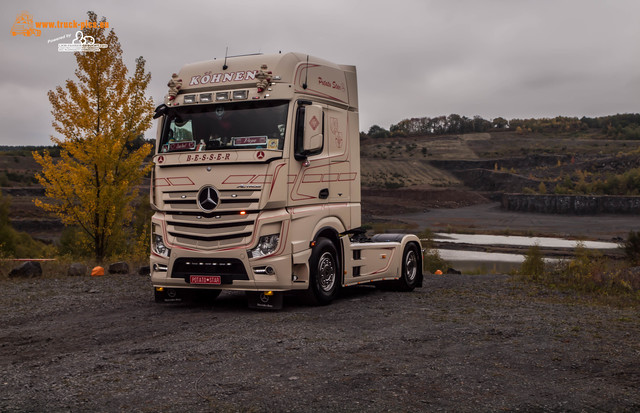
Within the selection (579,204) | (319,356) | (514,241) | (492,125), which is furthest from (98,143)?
(492,125)

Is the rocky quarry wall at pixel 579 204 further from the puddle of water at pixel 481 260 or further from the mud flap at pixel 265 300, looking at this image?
the mud flap at pixel 265 300

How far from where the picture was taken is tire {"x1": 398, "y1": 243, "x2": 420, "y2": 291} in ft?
48.8

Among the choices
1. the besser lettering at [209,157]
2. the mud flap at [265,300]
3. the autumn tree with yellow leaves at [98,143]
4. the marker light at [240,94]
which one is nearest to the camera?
the besser lettering at [209,157]

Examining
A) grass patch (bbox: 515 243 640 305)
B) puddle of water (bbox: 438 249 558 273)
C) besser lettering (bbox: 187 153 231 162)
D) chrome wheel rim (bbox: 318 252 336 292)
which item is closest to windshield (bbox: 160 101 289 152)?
besser lettering (bbox: 187 153 231 162)

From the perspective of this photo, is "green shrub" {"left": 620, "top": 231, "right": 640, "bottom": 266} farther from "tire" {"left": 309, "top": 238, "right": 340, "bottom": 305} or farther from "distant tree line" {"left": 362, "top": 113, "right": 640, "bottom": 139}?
"distant tree line" {"left": 362, "top": 113, "right": 640, "bottom": 139}

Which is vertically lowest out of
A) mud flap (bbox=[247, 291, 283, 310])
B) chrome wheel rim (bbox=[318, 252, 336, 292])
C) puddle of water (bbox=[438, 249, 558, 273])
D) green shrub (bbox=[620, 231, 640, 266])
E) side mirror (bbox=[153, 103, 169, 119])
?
puddle of water (bbox=[438, 249, 558, 273])

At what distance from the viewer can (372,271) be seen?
13484 mm

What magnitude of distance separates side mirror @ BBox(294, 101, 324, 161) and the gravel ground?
8.90ft

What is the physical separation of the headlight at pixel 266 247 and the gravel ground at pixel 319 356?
1.03m

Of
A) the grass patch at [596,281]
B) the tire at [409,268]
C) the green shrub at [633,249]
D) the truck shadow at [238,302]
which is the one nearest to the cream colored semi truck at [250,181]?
the truck shadow at [238,302]

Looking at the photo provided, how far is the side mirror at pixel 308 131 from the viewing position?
35.9 ft

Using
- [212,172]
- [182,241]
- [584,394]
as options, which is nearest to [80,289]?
[182,241]

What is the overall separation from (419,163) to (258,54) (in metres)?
114

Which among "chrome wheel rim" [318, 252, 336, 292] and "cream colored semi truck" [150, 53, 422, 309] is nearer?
"cream colored semi truck" [150, 53, 422, 309]
